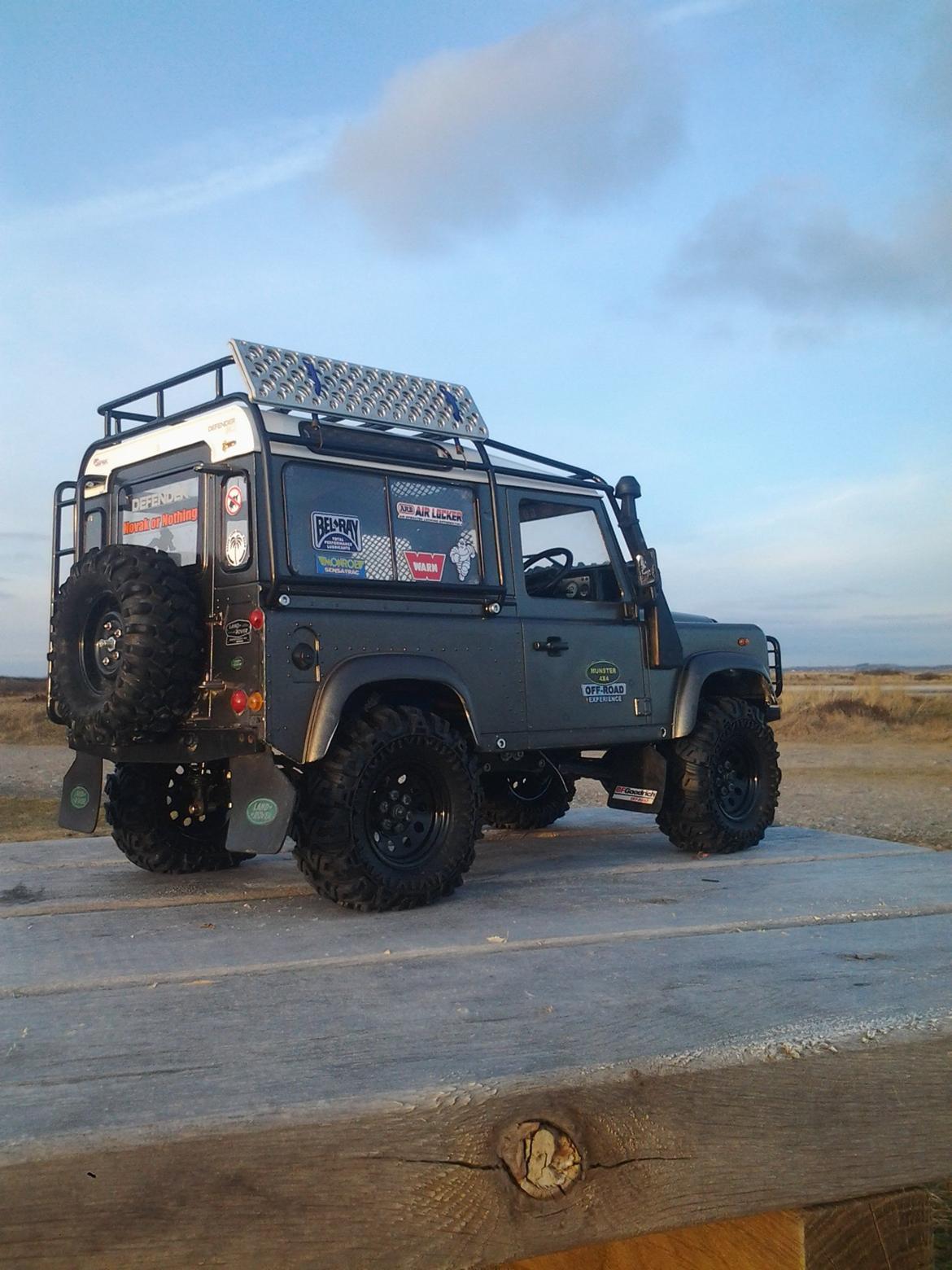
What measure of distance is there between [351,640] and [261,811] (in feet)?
2.50

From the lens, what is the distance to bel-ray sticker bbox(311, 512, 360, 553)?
14.7 feet

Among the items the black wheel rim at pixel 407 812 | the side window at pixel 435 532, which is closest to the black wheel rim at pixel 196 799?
the black wheel rim at pixel 407 812

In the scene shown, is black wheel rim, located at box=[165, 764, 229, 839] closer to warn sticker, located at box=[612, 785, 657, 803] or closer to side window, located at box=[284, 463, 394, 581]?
side window, located at box=[284, 463, 394, 581]

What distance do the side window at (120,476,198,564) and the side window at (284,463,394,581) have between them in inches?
19.9

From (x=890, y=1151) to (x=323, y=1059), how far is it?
3.01ft

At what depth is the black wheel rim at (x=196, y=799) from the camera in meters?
4.95

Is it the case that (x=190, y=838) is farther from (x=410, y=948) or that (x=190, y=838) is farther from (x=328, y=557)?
(x=410, y=948)

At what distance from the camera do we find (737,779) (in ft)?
19.9

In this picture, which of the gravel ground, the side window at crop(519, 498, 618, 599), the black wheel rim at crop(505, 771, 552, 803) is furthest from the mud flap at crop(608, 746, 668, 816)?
the gravel ground

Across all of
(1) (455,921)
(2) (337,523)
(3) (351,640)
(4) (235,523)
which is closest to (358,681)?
(3) (351,640)

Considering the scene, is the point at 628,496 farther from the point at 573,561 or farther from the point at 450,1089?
the point at 450,1089

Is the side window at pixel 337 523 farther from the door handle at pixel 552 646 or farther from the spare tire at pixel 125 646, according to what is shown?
the door handle at pixel 552 646

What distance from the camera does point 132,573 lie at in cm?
415

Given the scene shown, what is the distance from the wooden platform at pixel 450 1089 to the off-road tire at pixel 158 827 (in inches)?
75.0
